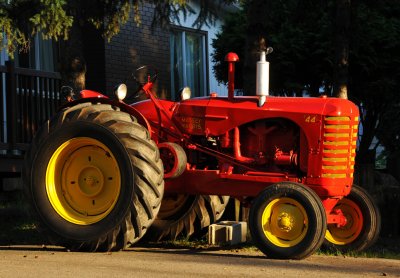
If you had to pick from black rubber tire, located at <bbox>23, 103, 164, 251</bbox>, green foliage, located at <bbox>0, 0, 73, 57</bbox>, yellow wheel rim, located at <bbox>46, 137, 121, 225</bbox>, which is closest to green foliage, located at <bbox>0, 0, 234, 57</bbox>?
green foliage, located at <bbox>0, 0, 73, 57</bbox>

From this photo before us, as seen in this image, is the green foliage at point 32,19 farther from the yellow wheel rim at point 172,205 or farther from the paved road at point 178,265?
the paved road at point 178,265

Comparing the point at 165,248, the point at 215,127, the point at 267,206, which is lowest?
the point at 165,248

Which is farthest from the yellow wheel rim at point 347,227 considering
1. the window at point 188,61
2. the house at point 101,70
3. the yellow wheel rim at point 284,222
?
the window at point 188,61

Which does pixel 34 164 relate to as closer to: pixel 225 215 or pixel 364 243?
pixel 225 215

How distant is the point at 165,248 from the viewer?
8492 mm

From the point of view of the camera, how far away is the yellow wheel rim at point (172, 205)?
9000 millimetres

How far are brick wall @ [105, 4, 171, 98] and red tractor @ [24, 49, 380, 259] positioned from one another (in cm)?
703

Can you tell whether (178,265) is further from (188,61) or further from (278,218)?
(188,61)

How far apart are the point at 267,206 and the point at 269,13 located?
461 cm

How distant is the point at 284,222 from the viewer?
24.2ft

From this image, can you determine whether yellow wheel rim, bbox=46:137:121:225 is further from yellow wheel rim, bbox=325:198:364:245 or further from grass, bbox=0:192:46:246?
yellow wheel rim, bbox=325:198:364:245

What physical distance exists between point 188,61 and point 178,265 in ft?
42.3

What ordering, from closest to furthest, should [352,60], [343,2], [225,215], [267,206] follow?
[267,206], [225,215], [343,2], [352,60]

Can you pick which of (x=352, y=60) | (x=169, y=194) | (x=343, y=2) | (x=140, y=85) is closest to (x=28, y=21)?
(x=140, y=85)
